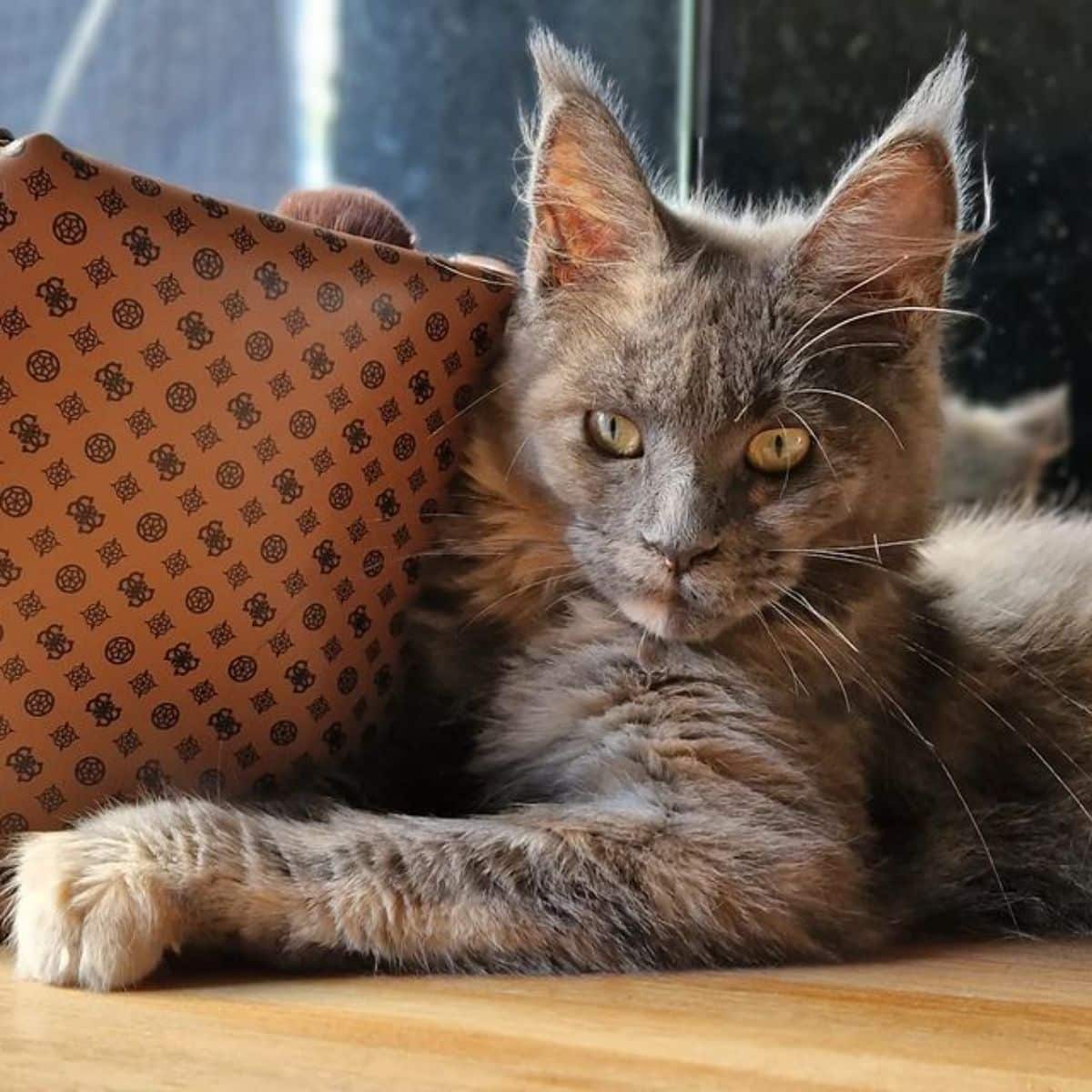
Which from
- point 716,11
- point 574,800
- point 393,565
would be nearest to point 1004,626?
point 574,800

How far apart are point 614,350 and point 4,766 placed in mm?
671

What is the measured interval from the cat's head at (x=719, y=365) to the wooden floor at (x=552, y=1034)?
0.35 meters

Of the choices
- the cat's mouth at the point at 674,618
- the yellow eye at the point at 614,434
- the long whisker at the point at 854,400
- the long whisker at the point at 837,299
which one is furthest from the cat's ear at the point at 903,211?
the cat's mouth at the point at 674,618

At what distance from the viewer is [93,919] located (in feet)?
3.75

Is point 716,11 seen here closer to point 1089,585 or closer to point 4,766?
point 1089,585

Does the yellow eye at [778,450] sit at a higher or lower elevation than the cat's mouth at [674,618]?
higher

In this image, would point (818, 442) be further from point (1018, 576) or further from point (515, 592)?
point (1018, 576)

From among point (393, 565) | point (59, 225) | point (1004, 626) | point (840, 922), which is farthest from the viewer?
point (1004, 626)

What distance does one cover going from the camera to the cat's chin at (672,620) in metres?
1.36

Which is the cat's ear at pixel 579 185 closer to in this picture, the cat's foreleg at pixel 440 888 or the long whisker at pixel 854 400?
the long whisker at pixel 854 400

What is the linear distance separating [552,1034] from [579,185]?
2.64 ft

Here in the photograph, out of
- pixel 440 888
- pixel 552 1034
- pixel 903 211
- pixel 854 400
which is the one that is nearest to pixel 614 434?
pixel 854 400

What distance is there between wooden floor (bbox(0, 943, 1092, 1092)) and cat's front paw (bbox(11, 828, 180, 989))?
21mm

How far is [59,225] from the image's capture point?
3.92ft
